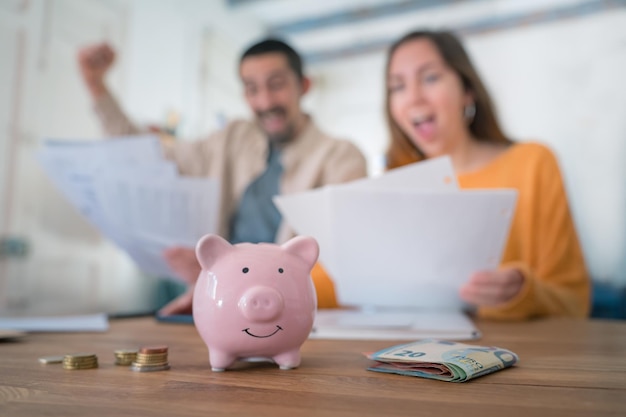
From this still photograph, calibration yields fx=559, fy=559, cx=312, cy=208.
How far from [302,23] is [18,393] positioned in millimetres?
2175

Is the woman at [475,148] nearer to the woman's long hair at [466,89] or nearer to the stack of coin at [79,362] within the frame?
the woman's long hair at [466,89]

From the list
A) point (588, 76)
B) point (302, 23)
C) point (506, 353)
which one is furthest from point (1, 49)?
point (588, 76)

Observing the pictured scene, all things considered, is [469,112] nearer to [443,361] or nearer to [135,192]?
[135,192]

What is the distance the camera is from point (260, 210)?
136cm

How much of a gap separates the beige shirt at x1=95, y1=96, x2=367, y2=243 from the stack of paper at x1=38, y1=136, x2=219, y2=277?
262 mm

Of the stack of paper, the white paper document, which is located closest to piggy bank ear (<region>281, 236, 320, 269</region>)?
the white paper document

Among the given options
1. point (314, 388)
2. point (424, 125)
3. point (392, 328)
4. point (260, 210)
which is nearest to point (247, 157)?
point (260, 210)

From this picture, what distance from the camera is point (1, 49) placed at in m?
1.86

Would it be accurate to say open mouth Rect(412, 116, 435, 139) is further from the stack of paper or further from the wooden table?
→ the wooden table

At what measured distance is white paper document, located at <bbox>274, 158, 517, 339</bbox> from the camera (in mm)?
730

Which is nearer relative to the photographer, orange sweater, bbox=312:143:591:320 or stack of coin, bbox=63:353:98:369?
stack of coin, bbox=63:353:98:369

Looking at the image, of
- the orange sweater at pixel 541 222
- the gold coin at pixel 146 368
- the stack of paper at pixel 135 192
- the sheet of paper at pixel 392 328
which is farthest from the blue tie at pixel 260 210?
the gold coin at pixel 146 368

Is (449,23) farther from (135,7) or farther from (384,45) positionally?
(135,7)

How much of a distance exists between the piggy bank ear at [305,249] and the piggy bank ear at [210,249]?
5cm
